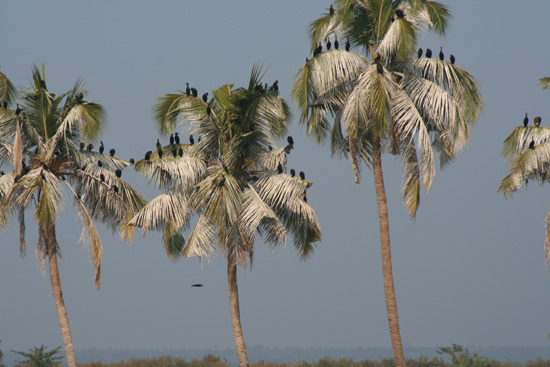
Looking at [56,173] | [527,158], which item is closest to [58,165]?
[56,173]

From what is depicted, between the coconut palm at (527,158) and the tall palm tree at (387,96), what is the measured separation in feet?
4.76

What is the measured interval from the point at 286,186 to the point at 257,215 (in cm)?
138

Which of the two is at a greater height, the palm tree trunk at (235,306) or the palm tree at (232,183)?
the palm tree at (232,183)

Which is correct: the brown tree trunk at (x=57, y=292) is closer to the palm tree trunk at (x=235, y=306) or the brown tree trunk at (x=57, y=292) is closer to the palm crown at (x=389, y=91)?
the palm tree trunk at (x=235, y=306)

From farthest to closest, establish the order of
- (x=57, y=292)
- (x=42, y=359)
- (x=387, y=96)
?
(x=42, y=359) < (x=57, y=292) < (x=387, y=96)

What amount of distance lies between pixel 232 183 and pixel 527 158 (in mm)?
8784

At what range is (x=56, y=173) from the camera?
25.4 metres

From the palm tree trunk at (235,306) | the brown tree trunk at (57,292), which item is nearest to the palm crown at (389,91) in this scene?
the palm tree trunk at (235,306)

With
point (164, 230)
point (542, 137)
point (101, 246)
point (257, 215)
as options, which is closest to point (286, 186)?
point (257, 215)

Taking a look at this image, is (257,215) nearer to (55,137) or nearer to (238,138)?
(238,138)

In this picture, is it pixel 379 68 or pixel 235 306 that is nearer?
pixel 379 68

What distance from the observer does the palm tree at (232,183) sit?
22812 mm

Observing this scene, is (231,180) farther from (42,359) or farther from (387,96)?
(42,359)

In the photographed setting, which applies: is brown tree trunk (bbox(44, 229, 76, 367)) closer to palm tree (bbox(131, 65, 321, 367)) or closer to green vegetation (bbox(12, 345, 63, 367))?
palm tree (bbox(131, 65, 321, 367))
